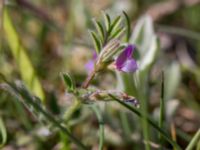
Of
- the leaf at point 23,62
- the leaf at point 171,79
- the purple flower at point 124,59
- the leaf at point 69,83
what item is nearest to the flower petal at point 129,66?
the purple flower at point 124,59

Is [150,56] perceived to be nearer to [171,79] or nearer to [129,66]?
[171,79]

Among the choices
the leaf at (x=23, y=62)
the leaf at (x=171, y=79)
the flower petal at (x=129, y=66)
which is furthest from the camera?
the leaf at (x=171, y=79)

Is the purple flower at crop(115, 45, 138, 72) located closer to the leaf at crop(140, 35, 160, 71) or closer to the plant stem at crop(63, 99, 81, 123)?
the plant stem at crop(63, 99, 81, 123)

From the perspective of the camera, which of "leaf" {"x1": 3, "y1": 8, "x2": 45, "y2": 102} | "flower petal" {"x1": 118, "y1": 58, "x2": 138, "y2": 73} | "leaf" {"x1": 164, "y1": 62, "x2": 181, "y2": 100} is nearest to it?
"flower petal" {"x1": 118, "y1": 58, "x2": 138, "y2": 73}

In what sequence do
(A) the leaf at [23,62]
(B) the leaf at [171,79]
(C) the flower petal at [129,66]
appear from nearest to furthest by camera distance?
(C) the flower petal at [129,66], (A) the leaf at [23,62], (B) the leaf at [171,79]

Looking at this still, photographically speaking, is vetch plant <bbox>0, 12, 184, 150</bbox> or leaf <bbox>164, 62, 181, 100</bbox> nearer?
vetch plant <bbox>0, 12, 184, 150</bbox>

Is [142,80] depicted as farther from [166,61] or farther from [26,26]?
[26,26]

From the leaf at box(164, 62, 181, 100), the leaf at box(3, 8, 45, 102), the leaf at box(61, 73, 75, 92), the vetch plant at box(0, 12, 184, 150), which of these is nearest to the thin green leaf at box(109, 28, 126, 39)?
the vetch plant at box(0, 12, 184, 150)

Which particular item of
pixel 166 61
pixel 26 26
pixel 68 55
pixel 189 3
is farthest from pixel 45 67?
pixel 189 3

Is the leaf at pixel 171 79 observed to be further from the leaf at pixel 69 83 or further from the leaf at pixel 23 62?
the leaf at pixel 69 83
